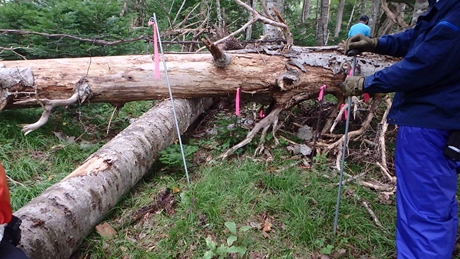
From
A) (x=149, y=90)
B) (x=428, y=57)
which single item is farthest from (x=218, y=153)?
(x=428, y=57)

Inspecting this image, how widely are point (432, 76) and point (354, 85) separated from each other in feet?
2.02

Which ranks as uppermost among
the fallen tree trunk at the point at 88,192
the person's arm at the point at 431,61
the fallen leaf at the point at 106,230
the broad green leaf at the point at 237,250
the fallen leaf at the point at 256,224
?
the person's arm at the point at 431,61

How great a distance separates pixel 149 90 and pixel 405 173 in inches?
123

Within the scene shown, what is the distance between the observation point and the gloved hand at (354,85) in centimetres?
231

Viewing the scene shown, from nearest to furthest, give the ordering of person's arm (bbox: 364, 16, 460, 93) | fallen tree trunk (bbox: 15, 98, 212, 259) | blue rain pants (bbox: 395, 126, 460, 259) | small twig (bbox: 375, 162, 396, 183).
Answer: person's arm (bbox: 364, 16, 460, 93), blue rain pants (bbox: 395, 126, 460, 259), fallen tree trunk (bbox: 15, 98, 212, 259), small twig (bbox: 375, 162, 396, 183)

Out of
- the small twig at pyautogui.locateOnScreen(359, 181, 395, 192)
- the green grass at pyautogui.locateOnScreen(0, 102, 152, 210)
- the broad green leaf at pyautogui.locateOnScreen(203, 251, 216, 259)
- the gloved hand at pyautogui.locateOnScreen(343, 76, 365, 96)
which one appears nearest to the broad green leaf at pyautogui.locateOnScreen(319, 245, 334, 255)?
the broad green leaf at pyautogui.locateOnScreen(203, 251, 216, 259)

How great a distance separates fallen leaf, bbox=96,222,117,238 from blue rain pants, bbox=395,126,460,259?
7.71 ft

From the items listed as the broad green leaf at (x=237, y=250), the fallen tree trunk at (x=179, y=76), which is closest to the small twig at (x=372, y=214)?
the broad green leaf at (x=237, y=250)

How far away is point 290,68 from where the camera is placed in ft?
12.7

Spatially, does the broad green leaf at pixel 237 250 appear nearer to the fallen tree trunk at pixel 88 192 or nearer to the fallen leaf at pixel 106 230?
the fallen leaf at pixel 106 230

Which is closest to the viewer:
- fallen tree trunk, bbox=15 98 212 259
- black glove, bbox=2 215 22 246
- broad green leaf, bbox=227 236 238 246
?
black glove, bbox=2 215 22 246

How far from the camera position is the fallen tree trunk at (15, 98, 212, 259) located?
6.98 ft

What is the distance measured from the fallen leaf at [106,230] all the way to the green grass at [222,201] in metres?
0.05

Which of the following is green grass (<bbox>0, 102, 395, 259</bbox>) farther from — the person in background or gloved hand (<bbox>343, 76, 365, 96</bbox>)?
gloved hand (<bbox>343, 76, 365, 96</bbox>)
